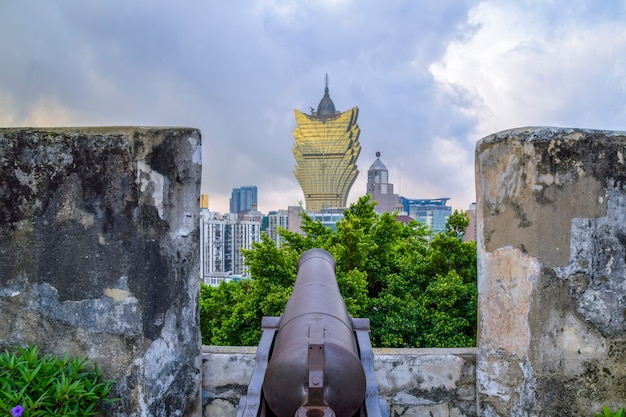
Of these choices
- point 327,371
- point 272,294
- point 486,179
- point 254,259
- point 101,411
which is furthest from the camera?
point 254,259

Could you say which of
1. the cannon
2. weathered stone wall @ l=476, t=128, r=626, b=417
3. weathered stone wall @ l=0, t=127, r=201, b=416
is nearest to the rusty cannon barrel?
the cannon

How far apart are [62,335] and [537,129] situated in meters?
2.59

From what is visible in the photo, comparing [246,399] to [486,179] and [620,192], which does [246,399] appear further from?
[620,192]

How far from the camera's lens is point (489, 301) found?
2.91 meters

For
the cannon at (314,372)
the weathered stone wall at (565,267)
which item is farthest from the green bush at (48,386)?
the weathered stone wall at (565,267)

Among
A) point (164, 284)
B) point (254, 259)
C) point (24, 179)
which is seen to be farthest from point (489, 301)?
point (254, 259)

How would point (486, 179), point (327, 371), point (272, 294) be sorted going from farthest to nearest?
point (272, 294) < point (486, 179) < point (327, 371)

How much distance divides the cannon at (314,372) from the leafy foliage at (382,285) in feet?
10.3

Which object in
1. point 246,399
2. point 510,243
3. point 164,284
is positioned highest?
point 510,243

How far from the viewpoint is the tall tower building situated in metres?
56.4

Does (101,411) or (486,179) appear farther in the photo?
(486,179)

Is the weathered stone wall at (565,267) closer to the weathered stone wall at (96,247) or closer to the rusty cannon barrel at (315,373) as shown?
the rusty cannon barrel at (315,373)

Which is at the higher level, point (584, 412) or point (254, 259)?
point (254, 259)

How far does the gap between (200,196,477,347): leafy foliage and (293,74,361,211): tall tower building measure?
4958cm
